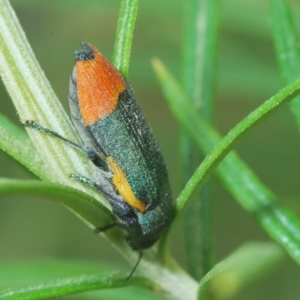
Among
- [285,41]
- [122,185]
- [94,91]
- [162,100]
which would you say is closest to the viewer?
[285,41]

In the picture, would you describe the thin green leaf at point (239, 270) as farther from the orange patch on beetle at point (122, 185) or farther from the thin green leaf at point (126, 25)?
the orange patch on beetle at point (122, 185)

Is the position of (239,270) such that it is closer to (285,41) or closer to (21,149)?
(21,149)

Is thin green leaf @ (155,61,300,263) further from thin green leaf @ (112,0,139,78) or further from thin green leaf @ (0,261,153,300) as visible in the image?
thin green leaf @ (112,0,139,78)

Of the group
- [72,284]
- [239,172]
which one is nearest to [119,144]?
[239,172]

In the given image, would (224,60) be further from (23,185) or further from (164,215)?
(23,185)

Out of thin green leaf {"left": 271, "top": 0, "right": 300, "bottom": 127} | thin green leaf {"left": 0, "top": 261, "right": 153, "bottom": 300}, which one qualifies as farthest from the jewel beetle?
thin green leaf {"left": 271, "top": 0, "right": 300, "bottom": 127}

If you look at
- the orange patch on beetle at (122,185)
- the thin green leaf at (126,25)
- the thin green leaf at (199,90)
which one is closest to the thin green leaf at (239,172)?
the thin green leaf at (199,90)
